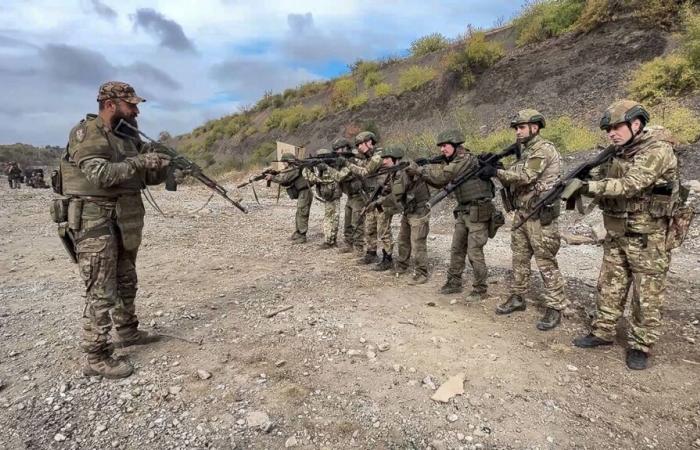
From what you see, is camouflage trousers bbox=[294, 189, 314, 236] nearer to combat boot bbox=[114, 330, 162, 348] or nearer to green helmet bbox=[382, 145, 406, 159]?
green helmet bbox=[382, 145, 406, 159]

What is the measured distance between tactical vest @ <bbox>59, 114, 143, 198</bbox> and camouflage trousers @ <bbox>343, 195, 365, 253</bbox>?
419 cm

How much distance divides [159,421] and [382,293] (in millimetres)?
2875

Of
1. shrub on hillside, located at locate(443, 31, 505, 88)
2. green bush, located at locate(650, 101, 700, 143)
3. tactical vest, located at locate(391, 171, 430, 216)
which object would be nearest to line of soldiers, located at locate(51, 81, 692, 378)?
tactical vest, located at locate(391, 171, 430, 216)

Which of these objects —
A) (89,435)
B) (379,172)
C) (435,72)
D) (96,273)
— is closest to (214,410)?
(89,435)

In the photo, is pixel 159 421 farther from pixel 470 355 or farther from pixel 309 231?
pixel 309 231

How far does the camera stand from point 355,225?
7.27 m

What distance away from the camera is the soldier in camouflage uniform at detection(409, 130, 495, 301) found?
186 inches

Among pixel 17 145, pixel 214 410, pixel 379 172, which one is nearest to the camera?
pixel 214 410

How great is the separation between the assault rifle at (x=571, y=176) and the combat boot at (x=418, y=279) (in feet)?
6.38

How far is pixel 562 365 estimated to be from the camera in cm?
340

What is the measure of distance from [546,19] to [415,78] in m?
6.02

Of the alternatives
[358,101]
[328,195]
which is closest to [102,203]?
[328,195]

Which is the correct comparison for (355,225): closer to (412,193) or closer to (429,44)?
(412,193)

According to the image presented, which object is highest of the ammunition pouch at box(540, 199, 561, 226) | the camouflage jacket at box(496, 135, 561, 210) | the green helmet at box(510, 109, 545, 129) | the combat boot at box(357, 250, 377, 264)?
the green helmet at box(510, 109, 545, 129)
